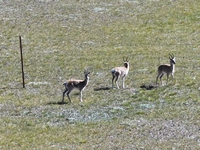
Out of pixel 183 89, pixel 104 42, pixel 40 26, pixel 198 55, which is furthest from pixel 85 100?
pixel 40 26

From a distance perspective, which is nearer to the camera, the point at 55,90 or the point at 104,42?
the point at 55,90

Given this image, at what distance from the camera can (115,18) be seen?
188 feet

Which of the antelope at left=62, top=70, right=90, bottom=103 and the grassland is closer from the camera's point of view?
the grassland

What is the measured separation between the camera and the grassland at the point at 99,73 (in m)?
28.2

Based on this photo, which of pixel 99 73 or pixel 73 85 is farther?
pixel 99 73

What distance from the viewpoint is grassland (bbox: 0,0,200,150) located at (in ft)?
92.4

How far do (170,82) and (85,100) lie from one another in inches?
244

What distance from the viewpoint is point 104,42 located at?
50.2 metres

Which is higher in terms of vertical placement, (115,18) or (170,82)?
(115,18)

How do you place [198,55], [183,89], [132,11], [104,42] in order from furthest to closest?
[132,11] → [104,42] → [198,55] → [183,89]

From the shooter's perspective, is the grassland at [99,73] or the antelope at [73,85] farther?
the antelope at [73,85]

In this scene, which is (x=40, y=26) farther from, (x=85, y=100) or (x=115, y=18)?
(x=85, y=100)

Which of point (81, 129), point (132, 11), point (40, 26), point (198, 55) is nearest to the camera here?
point (81, 129)

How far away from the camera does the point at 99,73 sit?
4069 cm
